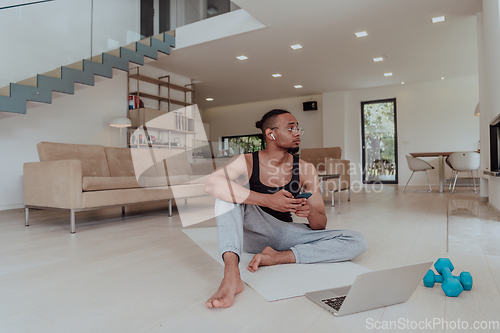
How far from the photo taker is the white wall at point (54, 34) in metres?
4.00

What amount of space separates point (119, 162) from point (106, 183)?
3.33ft

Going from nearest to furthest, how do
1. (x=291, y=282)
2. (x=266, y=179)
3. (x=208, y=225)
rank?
(x=291, y=282) → (x=266, y=179) → (x=208, y=225)

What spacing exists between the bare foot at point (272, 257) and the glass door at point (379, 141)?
26.0 feet

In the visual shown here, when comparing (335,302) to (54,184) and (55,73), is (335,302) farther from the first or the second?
(55,73)

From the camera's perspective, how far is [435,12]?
14.4 feet

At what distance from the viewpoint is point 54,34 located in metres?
4.44

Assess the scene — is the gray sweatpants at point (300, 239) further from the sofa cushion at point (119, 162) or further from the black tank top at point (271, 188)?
the sofa cushion at point (119, 162)

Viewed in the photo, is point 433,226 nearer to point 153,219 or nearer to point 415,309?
point 415,309

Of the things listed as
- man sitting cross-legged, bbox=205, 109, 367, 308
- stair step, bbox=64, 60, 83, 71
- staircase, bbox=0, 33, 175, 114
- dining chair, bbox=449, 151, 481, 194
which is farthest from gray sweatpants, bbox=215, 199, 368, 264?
dining chair, bbox=449, 151, 481, 194

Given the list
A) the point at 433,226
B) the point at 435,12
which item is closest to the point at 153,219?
the point at 433,226

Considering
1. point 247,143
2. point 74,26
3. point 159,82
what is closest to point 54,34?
point 74,26

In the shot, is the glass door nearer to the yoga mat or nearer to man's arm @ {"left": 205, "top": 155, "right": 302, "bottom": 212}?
the yoga mat

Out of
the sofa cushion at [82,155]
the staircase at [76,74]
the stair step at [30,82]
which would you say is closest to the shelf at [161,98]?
the staircase at [76,74]

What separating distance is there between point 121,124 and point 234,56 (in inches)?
90.4
